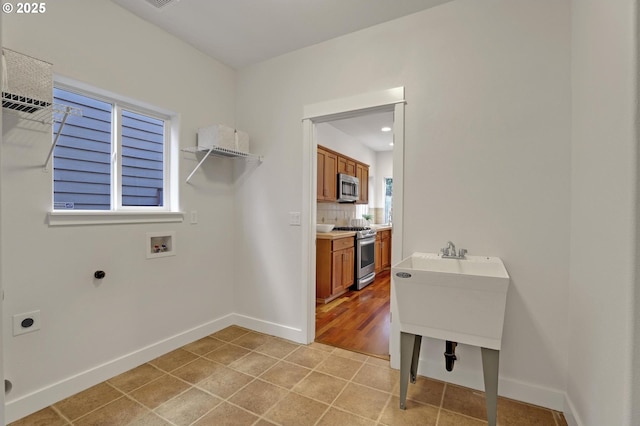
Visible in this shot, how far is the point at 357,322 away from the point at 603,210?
239 centimetres

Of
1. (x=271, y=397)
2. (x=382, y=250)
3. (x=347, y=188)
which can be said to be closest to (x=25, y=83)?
(x=271, y=397)

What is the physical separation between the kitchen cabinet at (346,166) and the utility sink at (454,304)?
11.0ft

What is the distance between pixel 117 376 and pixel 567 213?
3.19m

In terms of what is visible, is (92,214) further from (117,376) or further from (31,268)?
(117,376)

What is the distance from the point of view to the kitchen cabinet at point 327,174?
4395 mm

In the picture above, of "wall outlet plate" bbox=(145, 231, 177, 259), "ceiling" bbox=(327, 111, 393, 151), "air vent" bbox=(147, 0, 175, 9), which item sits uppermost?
"air vent" bbox=(147, 0, 175, 9)

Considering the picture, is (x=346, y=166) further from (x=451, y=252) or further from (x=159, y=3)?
(x=159, y=3)

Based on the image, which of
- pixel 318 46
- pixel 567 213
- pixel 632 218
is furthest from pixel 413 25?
pixel 632 218

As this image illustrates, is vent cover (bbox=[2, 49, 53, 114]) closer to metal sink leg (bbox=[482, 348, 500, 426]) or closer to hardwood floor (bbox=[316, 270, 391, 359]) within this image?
hardwood floor (bbox=[316, 270, 391, 359])

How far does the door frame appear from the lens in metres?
2.36

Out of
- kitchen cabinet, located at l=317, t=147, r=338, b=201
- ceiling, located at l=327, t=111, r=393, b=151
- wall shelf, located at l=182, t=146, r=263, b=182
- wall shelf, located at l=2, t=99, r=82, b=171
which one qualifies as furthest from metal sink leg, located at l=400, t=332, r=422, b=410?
ceiling, located at l=327, t=111, r=393, b=151

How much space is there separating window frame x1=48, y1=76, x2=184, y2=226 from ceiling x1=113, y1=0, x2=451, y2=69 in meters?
0.66

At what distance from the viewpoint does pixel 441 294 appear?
1.77m

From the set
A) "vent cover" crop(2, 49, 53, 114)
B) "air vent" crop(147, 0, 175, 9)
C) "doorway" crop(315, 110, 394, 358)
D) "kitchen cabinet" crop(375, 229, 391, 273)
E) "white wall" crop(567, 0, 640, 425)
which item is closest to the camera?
"white wall" crop(567, 0, 640, 425)
